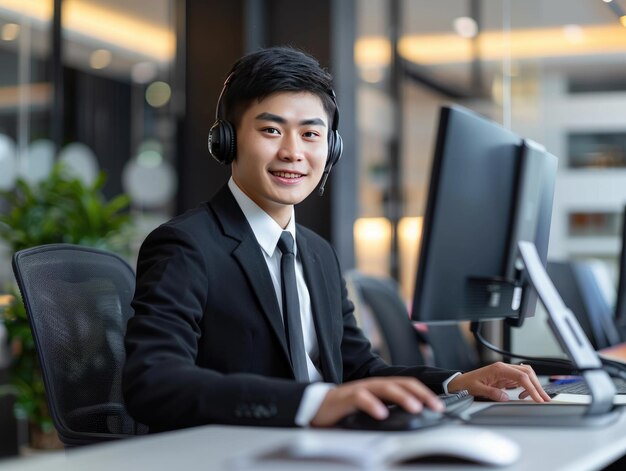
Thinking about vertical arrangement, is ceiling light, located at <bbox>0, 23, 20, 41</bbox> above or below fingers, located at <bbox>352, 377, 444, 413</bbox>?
above

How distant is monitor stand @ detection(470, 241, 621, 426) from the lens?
1.41 metres

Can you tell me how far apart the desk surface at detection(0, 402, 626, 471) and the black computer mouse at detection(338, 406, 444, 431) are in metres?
0.02

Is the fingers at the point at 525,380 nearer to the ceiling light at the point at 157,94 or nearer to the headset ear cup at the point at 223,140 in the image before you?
the headset ear cup at the point at 223,140

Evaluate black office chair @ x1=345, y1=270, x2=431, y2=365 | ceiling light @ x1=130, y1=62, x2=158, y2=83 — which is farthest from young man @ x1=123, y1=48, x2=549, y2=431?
ceiling light @ x1=130, y1=62, x2=158, y2=83

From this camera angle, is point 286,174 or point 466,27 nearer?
point 286,174

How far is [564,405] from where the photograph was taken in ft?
5.14

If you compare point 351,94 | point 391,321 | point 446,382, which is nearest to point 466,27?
point 351,94

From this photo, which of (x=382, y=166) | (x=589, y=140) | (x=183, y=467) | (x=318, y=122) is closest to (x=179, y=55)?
(x=382, y=166)

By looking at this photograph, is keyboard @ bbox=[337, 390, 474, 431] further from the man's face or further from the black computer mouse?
the man's face

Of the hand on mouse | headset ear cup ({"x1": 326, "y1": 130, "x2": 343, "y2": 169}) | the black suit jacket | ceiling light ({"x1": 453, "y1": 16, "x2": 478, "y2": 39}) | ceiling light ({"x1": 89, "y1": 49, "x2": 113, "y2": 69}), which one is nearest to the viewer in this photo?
the hand on mouse

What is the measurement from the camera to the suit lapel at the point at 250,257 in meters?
1.70

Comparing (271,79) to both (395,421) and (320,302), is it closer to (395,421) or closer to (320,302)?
(320,302)

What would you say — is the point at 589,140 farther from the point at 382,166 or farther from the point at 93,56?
the point at 93,56

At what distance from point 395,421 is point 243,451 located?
0.24 meters
